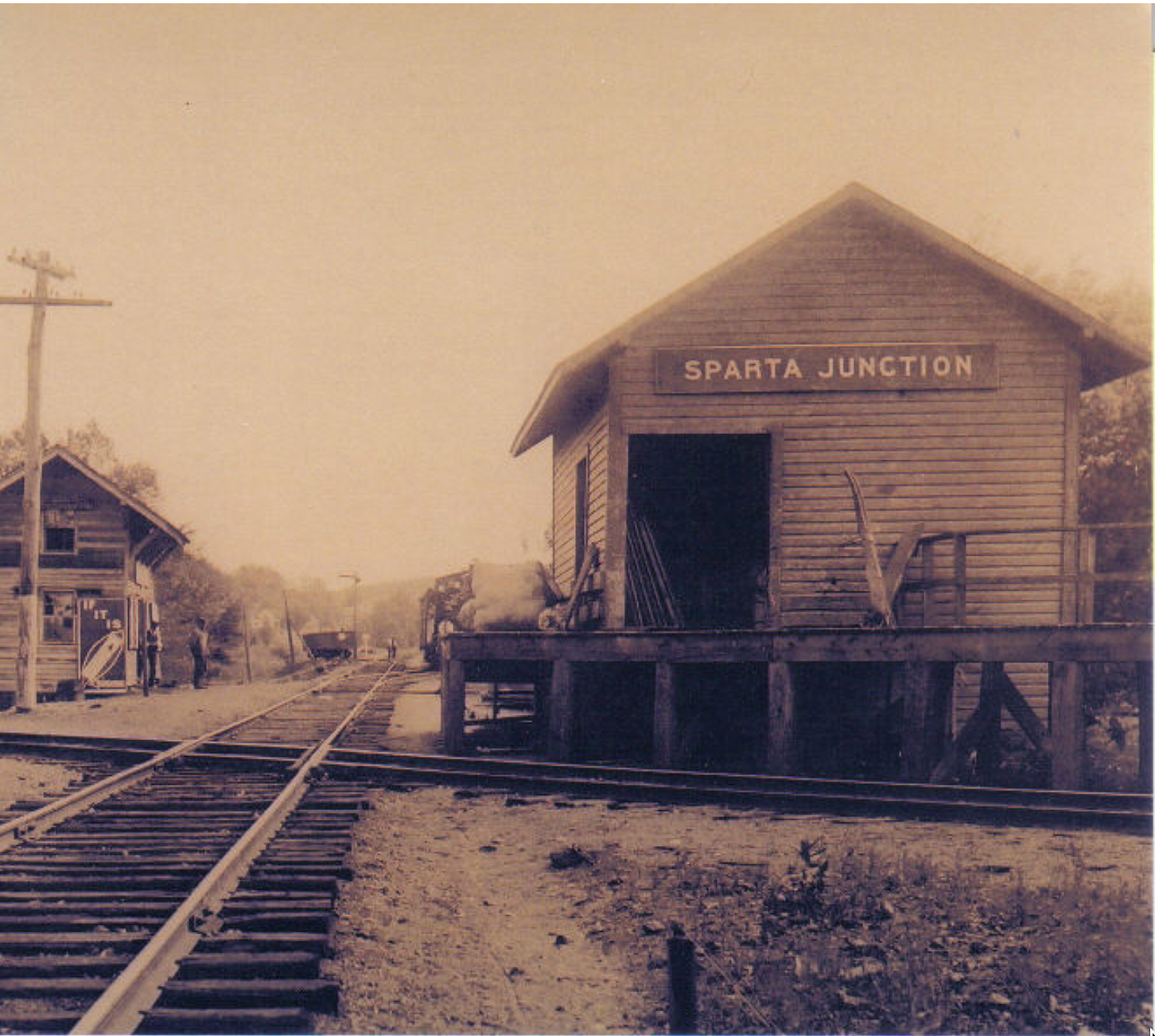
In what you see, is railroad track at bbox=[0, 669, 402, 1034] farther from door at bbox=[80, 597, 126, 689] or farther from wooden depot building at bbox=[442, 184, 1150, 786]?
door at bbox=[80, 597, 126, 689]

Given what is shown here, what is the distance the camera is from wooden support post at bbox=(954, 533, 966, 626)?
11383 mm

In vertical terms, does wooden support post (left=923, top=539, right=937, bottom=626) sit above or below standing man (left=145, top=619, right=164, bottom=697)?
above

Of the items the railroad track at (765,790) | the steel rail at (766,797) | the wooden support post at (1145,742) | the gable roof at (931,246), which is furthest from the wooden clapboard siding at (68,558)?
the wooden support post at (1145,742)

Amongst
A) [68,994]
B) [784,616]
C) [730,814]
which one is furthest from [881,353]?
[68,994]

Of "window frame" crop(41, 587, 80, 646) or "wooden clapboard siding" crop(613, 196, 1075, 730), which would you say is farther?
"window frame" crop(41, 587, 80, 646)

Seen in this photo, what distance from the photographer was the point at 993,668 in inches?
428

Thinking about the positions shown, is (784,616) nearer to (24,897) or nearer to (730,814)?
(730,814)

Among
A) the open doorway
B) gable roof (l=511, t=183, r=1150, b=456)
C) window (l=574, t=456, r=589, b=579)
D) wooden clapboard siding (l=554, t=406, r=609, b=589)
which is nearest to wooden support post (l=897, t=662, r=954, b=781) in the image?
wooden clapboard siding (l=554, t=406, r=609, b=589)

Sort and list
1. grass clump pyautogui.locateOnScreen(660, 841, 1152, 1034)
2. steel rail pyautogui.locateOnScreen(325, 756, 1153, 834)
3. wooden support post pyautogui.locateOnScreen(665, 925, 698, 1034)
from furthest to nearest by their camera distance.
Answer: steel rail pyautogui.locateOnScreen(325, 756, 1153, 834)
grass clump pyautogui.locateOnScreen(660, 841, 1152, 1034)
wooden support post pyautogui.locateOnScreen(665, 925, 698, 1034)

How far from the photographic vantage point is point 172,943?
15.7 ft

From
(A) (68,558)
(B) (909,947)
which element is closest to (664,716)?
(B) (909,947)

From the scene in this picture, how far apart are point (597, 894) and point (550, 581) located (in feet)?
29.2

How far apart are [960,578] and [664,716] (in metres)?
3.13

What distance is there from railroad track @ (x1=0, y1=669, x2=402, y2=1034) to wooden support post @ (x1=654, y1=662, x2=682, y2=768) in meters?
2.94
